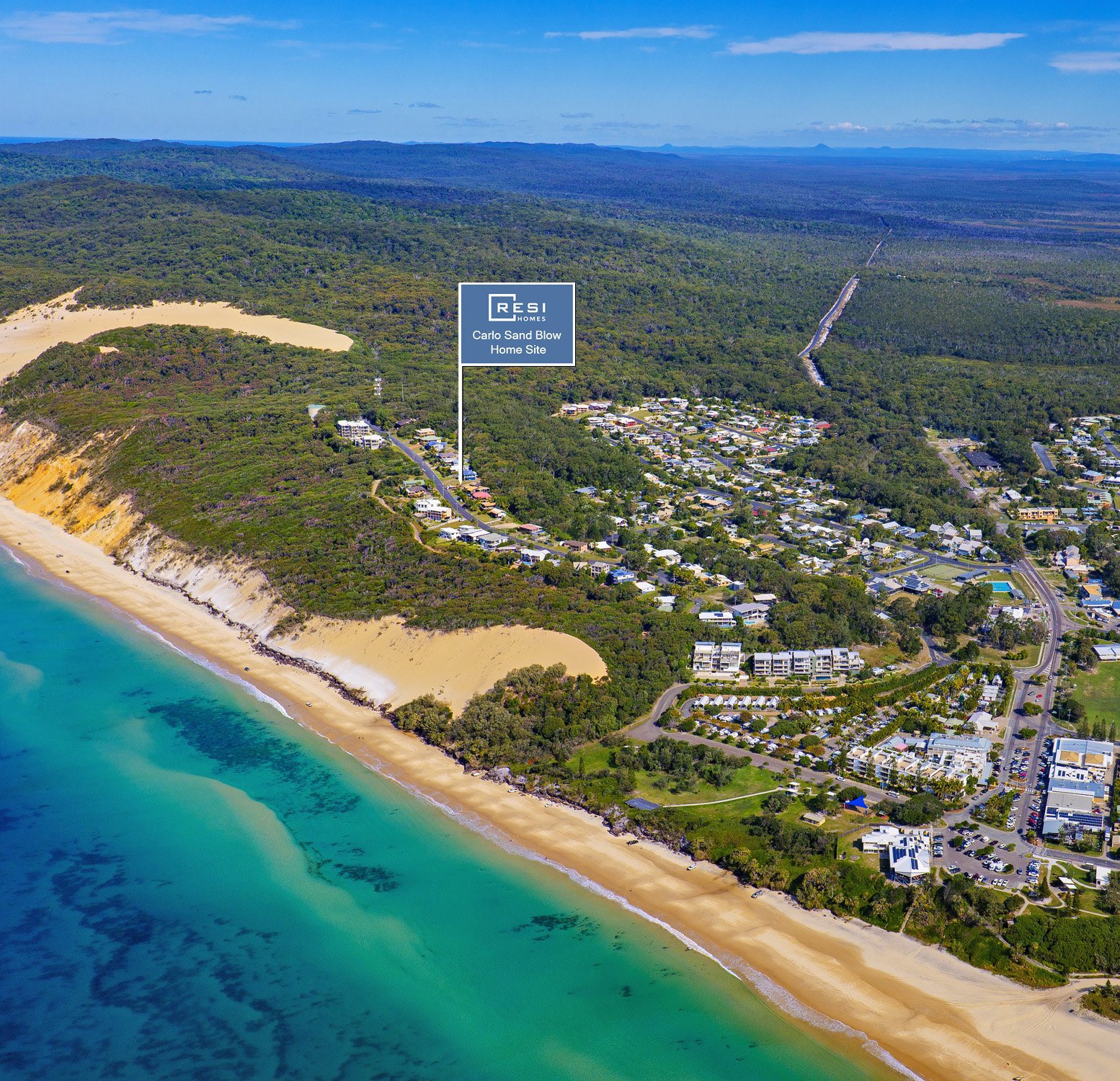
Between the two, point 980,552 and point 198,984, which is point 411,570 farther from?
point 980,552

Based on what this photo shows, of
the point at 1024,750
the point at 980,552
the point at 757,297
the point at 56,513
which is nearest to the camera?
the point at 1024,750

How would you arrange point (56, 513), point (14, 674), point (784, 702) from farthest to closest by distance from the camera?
point (56, 513), point (14, 674), point (784, 702)

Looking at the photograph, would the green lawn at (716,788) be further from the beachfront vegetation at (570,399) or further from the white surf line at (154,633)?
the white surf line at (154,633)

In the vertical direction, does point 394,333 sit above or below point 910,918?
above

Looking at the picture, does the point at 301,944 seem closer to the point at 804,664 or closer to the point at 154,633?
the point at 804,664

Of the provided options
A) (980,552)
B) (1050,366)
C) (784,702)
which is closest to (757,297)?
(1050,366)

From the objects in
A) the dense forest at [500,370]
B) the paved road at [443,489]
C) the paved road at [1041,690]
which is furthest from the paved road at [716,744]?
the paved road at [443,489]

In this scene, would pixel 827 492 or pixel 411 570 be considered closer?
pixel 411 570

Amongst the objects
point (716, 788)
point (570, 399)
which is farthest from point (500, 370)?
point (716, 788)
